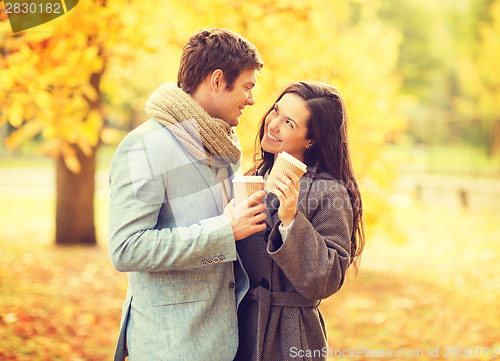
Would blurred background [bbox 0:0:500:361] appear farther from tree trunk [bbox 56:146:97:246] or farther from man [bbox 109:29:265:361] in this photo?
man [bbox 109:29:265:361]

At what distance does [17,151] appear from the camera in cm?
2842

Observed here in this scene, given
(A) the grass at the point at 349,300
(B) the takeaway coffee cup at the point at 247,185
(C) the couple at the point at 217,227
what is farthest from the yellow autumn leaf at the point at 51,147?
(B) the takeaway coffee cup at the point at 247,185

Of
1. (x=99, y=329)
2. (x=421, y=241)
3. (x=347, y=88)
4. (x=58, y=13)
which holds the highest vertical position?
(x=58, y=13)

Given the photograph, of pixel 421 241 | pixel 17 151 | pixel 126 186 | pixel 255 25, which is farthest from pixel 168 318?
pixel 17 151

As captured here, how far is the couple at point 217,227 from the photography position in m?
2.19

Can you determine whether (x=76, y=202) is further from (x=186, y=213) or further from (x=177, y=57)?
(x=186, y=213)

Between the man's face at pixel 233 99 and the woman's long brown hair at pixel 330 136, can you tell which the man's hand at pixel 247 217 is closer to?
the man's face at pixel 233 99

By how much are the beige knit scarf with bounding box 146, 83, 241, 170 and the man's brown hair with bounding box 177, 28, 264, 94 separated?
10 cm

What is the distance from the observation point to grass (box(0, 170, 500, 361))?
17.3 feet

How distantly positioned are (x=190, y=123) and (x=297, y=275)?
84 centimetres

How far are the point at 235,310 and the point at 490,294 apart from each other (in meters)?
6.76

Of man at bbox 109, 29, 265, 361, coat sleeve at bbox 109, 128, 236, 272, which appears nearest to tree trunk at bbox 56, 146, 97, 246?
man at bbox 109, 29, 265, 361

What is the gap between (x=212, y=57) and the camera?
2.43m

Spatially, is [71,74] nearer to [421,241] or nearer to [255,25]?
[255,25]
